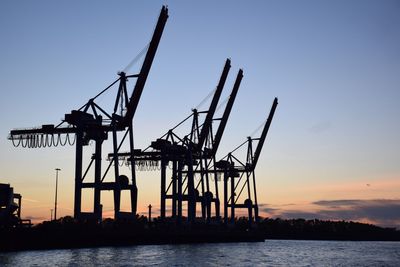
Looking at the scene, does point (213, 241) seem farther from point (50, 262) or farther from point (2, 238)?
point (50, 262)

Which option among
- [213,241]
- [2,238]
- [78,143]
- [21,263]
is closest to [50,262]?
[21,263]

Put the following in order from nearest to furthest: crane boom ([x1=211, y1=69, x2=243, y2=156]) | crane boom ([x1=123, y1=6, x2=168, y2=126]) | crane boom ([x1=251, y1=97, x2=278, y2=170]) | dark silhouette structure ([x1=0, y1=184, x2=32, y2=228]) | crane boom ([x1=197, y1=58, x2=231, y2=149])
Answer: dark silhouette structure ([x1=0, y1=184, x2=32, y2=228]) < crane boom ([x1=123, y1=6, x2=168, y2=126]) < crane boom ([x1=197, y1=58, x2=231, y2=149]) < crane boom ([x1=211, y1=69, x2=243, y2=156]) < crane boom ([x1=251, y1=97, x2=278, y2=170])

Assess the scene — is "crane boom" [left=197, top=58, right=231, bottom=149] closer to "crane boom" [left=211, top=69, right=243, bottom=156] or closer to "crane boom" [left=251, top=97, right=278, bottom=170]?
"crane boom" [left=211, top=69, right=243, bottom=156]

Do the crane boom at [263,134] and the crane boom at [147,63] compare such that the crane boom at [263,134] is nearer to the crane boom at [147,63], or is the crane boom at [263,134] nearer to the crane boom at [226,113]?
the crane boom at [226,113]

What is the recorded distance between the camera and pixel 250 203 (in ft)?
340

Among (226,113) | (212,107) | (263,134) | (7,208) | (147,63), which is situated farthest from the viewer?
(263,134)

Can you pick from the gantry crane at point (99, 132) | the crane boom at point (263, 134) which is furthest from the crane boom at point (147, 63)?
the crane boom at point (263, 134)

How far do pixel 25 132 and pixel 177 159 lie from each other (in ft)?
83.7

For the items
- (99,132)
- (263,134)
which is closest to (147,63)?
(99,132)

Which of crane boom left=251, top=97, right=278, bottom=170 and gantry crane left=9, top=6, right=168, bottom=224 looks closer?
gantry crane left=9, top=6, right=168, bottom=224

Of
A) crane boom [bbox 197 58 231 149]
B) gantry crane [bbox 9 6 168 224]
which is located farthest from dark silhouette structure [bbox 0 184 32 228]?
crane boom [bbox 197 58 231 149]

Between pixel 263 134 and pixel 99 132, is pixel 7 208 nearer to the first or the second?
pixel 99 132

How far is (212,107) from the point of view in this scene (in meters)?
85.1

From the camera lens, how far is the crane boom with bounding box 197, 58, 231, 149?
8331cm
